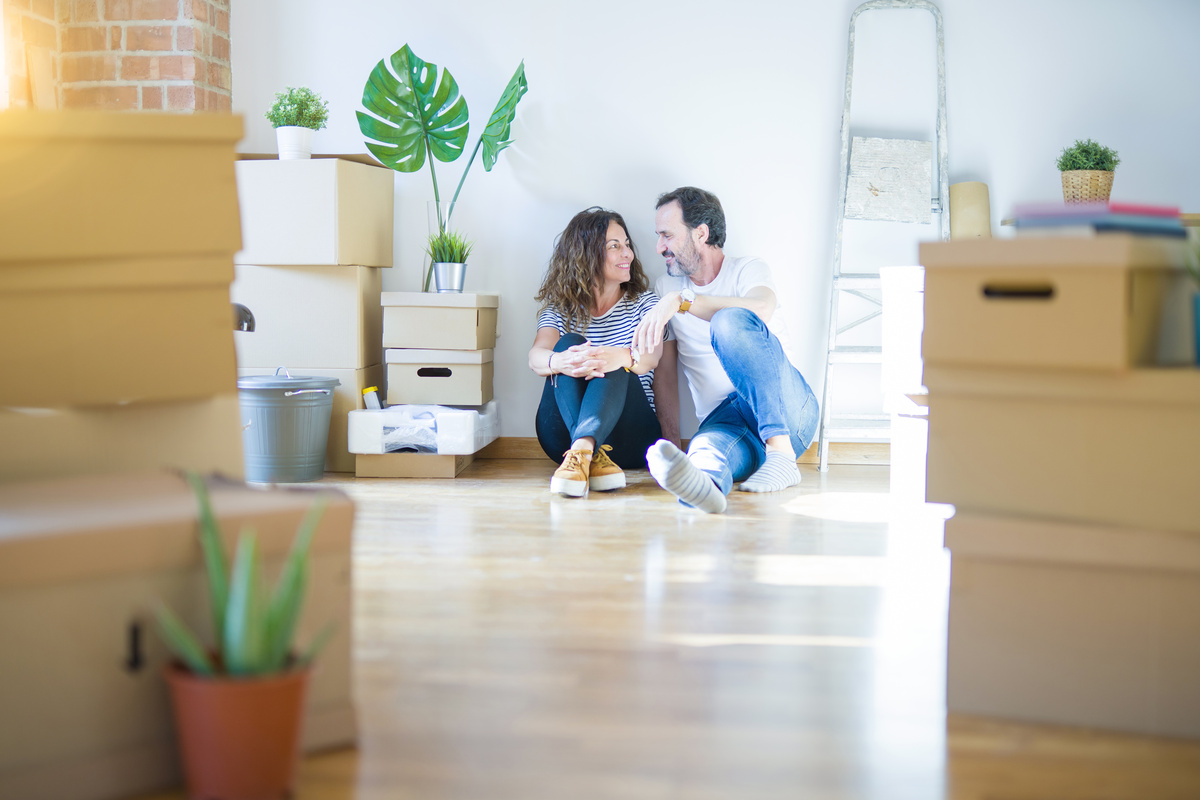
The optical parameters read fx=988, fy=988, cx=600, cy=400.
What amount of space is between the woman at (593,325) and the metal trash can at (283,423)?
0.67 meters

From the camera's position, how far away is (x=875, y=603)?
1760mm

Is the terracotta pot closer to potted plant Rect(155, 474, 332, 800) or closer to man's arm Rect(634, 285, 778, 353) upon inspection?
potted plant Rect(155, 474, 332, 800)

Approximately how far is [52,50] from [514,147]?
58.2 inches

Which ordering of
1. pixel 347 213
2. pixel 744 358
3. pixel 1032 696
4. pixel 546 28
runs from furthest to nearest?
pixel 546 28
pixel 347 213
pixel 744 358
pixel 1032 696

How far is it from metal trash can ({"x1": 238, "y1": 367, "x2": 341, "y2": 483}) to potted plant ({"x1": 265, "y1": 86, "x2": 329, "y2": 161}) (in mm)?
685

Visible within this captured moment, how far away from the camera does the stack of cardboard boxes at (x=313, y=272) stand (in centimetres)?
299

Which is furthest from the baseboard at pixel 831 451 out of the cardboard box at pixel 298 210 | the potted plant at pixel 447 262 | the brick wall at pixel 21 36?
the brick wall at pixel 21 36

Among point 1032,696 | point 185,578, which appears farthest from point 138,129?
point 1032,696

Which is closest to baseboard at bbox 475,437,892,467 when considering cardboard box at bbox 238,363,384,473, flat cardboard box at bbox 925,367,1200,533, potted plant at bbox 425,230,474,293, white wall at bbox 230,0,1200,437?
white wall at bbox 230,0,1200,437

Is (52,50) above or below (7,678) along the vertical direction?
above

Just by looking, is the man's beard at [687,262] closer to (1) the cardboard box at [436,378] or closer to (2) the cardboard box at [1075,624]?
(1) the cardboard box at [436,378]

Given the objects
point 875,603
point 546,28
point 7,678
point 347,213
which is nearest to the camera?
point 7,678

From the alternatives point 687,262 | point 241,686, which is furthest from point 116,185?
point 687,262

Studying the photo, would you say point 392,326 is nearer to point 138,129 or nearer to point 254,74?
point 254,74
